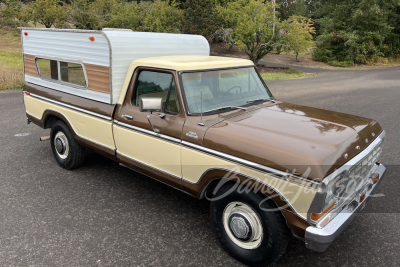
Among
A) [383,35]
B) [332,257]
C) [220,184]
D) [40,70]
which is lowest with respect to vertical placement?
[332,257]

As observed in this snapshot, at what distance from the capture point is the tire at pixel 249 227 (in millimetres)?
2846

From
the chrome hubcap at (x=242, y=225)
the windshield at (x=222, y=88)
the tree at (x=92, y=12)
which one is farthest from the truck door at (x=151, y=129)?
the tree at (x=92, y=12)

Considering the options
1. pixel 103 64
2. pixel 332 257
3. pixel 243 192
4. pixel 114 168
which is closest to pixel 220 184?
pixel 243 192

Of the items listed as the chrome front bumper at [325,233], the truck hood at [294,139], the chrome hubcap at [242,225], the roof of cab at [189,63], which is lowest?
the chrome hubcap at [242,225]

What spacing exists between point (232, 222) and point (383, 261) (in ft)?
5.23

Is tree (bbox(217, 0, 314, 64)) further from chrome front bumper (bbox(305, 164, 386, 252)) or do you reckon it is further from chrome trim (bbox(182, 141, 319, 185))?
chrome front bumper (bbox(305, 164, 386, 252))

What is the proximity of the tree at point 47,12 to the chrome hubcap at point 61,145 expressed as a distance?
Result: 100 feet

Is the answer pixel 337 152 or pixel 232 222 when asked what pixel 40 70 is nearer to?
pixel 232 222

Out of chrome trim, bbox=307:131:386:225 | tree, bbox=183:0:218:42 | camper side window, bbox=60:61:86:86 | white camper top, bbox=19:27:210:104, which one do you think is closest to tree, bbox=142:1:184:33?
tree, bbox=183:0:218:42

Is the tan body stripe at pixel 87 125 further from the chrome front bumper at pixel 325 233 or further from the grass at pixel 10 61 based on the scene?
the grass at pixel 10 61

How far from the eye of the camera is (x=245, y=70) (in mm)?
4262

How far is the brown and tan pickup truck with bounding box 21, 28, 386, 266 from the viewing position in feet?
8.91

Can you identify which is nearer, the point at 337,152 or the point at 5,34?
the point at 337,152

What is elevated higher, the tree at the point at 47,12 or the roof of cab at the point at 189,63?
the tree at the point at 47,12
